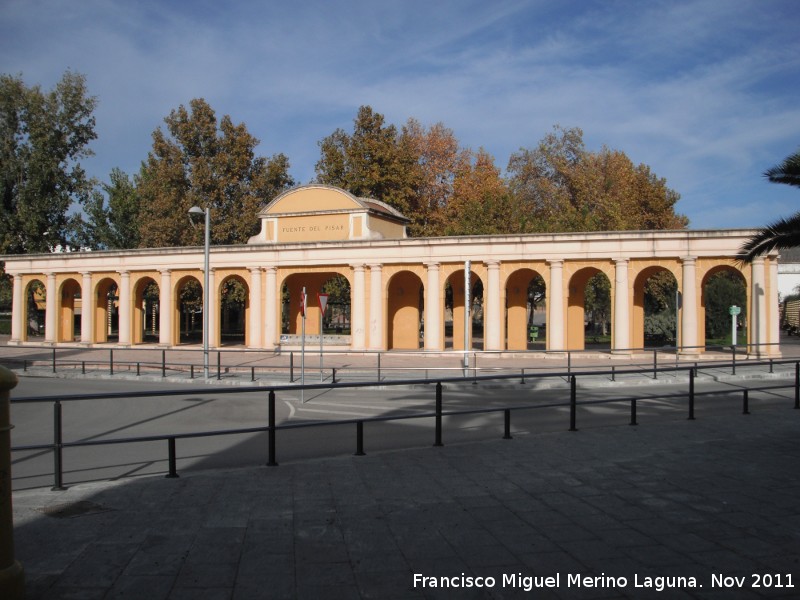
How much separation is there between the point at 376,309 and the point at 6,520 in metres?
30.9

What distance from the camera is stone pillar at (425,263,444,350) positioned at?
34656mm

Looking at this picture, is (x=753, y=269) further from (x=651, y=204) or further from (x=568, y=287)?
(x=651, y=204)

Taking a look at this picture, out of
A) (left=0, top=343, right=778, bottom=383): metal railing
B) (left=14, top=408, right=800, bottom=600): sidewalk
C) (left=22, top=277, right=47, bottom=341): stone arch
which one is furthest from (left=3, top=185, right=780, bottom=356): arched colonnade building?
(left=14, top=408, right=800, bottom=600): sidewalk

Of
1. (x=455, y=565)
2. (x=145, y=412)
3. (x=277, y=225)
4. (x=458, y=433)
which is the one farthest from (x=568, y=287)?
(x=455, y=565)

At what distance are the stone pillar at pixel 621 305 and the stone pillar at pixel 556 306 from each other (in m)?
2.25

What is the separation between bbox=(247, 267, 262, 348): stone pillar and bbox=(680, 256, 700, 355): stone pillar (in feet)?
66.3

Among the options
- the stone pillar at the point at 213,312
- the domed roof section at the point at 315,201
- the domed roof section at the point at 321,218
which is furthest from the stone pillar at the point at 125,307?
the domed roof section at the point at 315,201

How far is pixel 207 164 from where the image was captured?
53188 millimetres

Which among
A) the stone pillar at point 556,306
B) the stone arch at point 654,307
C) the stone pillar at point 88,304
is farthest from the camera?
the stone pillar at point 88,304

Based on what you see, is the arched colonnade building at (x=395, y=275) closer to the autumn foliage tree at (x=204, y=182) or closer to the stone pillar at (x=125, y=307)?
the stone pillar at (x=125, y=307)

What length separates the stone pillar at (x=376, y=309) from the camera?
1394 inches

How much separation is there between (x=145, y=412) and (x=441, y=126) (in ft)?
176

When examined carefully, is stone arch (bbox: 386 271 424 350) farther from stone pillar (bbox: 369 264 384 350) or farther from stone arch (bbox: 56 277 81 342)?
stone arch (bbox: 56 277 81 342)

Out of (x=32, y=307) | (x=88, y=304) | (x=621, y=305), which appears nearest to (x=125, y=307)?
(x=88, y=304)
